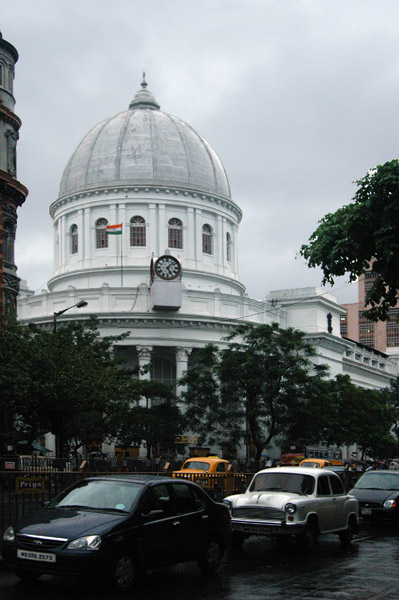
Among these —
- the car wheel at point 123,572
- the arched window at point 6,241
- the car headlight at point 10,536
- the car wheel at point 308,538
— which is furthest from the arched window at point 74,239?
Result: the car wheel at point 123,572

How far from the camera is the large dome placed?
247ft

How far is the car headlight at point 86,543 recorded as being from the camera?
40.2ft

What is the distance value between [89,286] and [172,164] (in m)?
12.6

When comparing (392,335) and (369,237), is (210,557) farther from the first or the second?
(392,335)

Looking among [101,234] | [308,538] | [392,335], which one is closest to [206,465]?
[308,538]

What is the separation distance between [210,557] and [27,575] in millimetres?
3431

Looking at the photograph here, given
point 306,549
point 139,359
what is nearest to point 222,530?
point 306,549

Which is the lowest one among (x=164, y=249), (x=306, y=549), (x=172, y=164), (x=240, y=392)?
(x=306, y=549)

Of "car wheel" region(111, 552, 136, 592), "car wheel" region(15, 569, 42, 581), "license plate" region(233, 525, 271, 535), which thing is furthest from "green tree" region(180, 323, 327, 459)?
"car wheel" region(15, 569, 42, 581)

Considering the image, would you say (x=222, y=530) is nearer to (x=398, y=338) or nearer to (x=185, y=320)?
(x=185, y=320)

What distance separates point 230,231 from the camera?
79875 mm

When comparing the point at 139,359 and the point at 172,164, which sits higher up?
the point at 172,164

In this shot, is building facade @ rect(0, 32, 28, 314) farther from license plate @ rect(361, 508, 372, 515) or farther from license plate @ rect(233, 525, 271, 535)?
license plate @ rect(233, 525, 271, 535)

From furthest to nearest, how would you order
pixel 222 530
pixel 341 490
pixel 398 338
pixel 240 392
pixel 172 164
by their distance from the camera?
pixel 398 338 < pixel 172 164 < pixel 240 392 < pixel 341 490 < pixel 222 530
